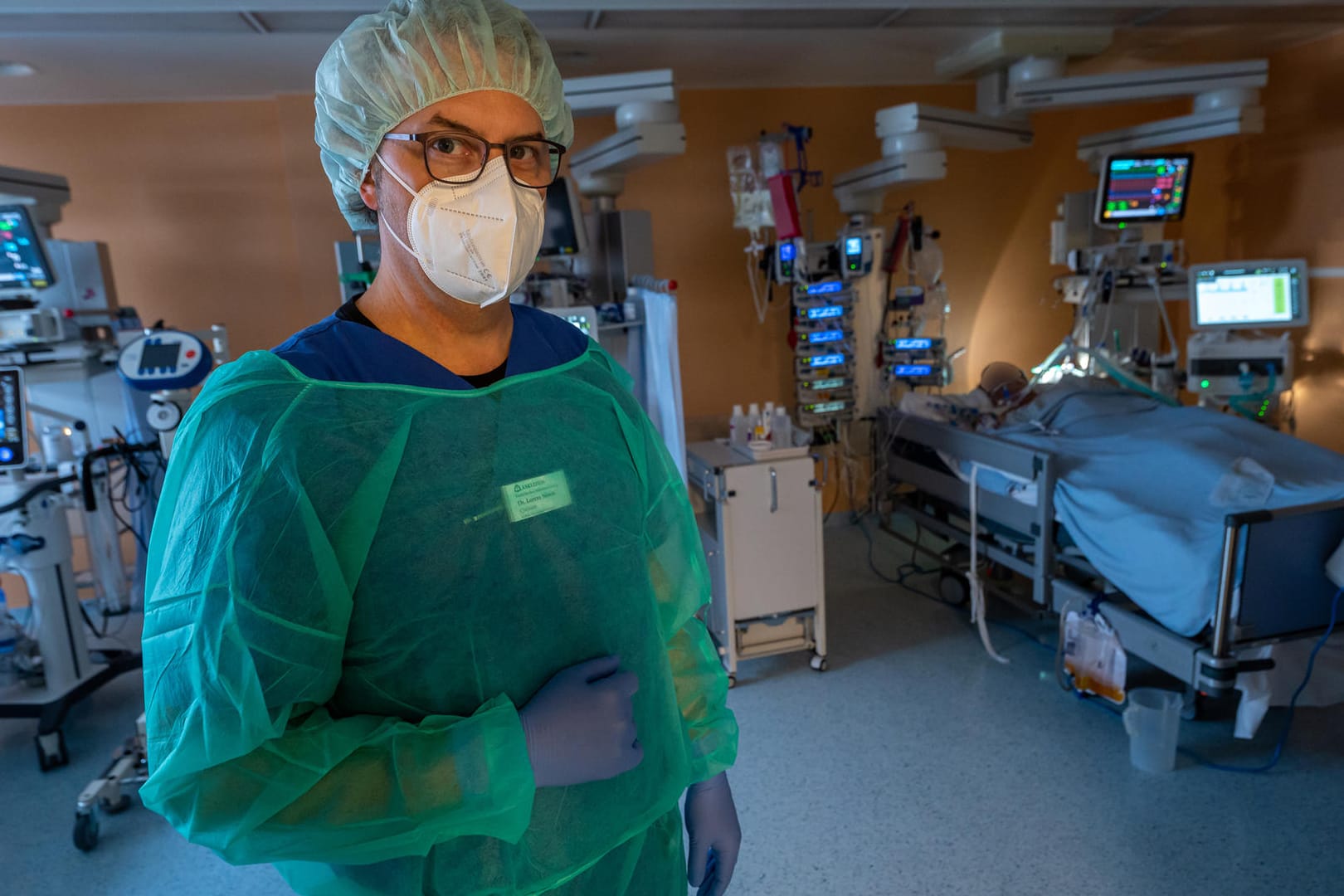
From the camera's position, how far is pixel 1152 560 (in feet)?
8.14

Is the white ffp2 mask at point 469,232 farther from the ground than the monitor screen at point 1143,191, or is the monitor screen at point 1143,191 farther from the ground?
the monitor screen at point 1143,191

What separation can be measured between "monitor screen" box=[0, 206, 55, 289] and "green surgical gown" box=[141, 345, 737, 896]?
11.1 feet

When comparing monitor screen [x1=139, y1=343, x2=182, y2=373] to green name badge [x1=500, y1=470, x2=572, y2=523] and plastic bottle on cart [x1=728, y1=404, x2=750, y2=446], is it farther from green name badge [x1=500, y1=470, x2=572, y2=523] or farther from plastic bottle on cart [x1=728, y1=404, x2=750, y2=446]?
green name badge [x1=500, y1=470, x2=572, y2=523]

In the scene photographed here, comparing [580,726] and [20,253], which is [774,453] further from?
[20,253]

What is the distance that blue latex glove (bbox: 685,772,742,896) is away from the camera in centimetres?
118

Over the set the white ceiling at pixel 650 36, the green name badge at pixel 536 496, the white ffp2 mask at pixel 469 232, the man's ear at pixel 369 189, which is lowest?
the green name badge at pixel 536 496

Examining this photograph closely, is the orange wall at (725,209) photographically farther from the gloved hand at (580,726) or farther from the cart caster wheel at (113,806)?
the gloved hand at (580,726)

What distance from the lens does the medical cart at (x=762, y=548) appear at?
3105mm

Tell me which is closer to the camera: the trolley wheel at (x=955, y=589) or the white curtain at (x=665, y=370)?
the white curtain at (x=665, y=370)

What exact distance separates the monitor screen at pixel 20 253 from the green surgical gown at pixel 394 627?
3.38 m

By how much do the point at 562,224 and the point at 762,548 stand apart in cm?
145

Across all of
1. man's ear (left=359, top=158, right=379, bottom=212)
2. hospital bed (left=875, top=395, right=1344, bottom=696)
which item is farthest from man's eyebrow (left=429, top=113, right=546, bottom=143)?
hospital bed (left=875, top=395, right=1344, bottom=696)

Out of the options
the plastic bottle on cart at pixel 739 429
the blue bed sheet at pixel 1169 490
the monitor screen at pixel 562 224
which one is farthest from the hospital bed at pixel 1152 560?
the monitor screen at pixel 562 224

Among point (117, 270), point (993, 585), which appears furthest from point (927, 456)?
point (117, 270)
